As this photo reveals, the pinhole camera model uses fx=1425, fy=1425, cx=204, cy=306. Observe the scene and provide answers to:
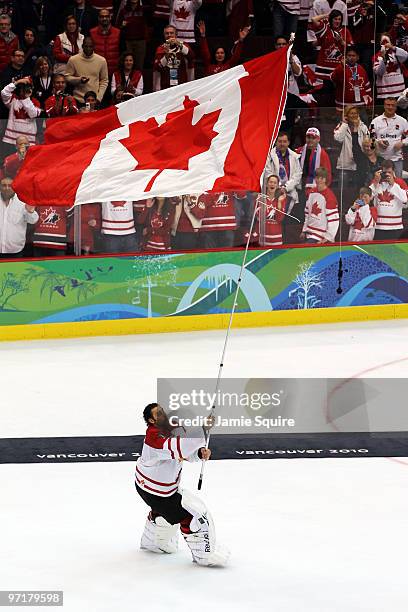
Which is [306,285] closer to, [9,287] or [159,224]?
[159,224]

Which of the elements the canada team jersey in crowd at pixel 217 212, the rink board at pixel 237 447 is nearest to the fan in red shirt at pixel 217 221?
the canada team jersey in crowd at pixel 217 212

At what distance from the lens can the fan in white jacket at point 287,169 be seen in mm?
18188

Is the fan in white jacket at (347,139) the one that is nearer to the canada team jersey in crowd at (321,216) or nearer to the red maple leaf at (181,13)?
the canada team jersey in crowd at (321,216)

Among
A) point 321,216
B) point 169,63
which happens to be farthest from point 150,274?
point 169,63

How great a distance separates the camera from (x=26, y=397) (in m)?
14.3

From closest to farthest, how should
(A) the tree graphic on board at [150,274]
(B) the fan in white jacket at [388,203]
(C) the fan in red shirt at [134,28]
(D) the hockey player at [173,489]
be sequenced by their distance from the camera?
1. (D) the hockey player at [173,489]
2. (A) the tree graphic on board at [150,274]
3. (B) the fan in white jacket at [388,203]
4. (C) the fan in red shirt at [134,28]

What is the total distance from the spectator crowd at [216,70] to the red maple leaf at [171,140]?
524cm

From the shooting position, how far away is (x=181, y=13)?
19.8 m

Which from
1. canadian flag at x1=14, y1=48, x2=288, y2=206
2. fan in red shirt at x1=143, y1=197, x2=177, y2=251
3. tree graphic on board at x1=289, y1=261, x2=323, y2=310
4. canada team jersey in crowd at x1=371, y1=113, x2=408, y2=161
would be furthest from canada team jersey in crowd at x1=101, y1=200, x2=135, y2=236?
canadian flag at x1=14, y1=48, x2=288, y2=206

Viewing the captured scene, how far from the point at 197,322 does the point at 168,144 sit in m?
6.49

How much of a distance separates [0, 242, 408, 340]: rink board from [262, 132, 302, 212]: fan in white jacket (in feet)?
2.54

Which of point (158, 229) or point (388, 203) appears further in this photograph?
point (388, 203)

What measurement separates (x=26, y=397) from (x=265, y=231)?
5.08m

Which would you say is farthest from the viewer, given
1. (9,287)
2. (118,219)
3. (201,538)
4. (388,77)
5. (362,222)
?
(388,77)
